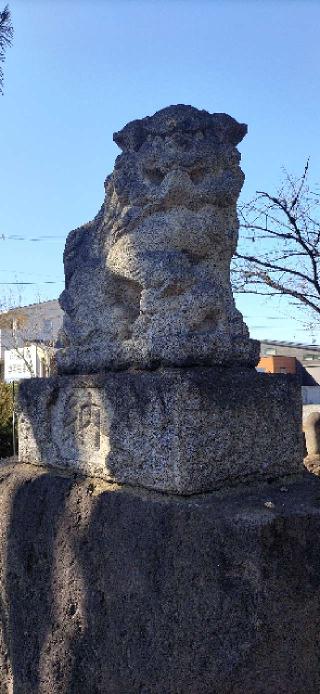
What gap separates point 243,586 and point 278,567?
128 millimetres

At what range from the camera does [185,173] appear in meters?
2.50

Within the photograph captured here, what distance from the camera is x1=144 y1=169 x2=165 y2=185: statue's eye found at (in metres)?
2.58

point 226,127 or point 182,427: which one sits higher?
point 226,127

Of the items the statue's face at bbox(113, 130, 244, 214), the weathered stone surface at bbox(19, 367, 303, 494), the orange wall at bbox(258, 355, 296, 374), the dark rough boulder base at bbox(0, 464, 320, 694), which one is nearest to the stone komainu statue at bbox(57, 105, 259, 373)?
the statue's face at bbox(113, 130, 244, 214)

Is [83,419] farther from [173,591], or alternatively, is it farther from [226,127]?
[226,127]

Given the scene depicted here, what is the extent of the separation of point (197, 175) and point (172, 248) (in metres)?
0.33

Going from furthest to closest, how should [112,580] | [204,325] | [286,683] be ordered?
[204,325] < [112,580] < [286,683]

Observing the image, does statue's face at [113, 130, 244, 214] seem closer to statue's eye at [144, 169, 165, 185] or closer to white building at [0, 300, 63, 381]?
statue's eye at [144, 169, 165, 185]

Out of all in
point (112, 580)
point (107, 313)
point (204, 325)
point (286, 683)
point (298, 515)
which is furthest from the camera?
point (107, 313)

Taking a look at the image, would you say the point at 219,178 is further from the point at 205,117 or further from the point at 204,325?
the point at 204,325

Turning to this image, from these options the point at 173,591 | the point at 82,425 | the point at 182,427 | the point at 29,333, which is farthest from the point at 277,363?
the point at 173,591

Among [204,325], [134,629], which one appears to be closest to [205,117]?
[204,325]

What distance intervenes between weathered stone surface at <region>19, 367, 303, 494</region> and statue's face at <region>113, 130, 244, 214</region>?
0.71m

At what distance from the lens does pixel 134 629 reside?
2115 mm
